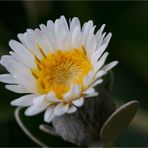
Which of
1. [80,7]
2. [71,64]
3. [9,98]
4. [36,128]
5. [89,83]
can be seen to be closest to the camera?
[89,83]

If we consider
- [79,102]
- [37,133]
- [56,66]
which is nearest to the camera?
[79,102]

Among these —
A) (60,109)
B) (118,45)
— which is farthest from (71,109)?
(118,45)

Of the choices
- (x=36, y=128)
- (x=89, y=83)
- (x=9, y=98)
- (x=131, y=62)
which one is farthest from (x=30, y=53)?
(x=131, y=62)

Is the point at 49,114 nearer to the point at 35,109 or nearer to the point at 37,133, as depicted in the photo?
the point at 35,109

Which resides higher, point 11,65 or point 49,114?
point 11,65

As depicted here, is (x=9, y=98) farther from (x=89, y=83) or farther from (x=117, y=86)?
(x=89, y=83)

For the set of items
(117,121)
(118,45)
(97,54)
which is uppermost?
→ (118,45)

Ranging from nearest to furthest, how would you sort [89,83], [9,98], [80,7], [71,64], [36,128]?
1. [89,83]
2. [71,64]
3. [36,128]
4. [9,98]
5. [80,7]

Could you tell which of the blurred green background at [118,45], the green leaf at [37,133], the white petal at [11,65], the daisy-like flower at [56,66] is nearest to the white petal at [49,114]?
the daisy-like flower at [56,66]
